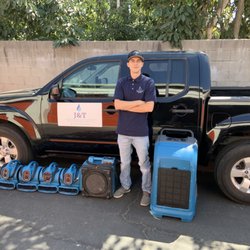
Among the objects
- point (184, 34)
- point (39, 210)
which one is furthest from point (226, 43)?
point (39, 210)

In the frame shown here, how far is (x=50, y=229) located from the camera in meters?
3.11

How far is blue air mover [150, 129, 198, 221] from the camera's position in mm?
3135

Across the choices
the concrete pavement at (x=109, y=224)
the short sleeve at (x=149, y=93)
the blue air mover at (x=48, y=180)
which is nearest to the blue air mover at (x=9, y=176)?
the concrete pavement at (x=109, y=224)

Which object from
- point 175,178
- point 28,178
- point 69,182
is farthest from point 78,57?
point 175,178

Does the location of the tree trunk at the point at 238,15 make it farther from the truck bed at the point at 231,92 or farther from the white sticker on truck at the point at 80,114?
the white sticker on truck at the point at 80,114

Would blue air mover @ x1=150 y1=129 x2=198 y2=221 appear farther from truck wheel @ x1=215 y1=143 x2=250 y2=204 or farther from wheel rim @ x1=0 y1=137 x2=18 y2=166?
wheel rim @ x1=0 y1=137 x2=18 y2=166

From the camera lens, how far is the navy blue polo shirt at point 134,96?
3.30 m

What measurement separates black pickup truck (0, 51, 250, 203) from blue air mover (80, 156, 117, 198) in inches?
14.5

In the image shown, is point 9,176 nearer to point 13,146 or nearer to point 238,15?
point 13,146

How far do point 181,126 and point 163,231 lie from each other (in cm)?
129

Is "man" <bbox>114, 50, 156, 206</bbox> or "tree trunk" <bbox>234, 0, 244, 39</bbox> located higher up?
"tree trunk" <bbox>234, 0, 244, 39</bbox>

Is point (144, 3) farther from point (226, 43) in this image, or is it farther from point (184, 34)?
point (226, 43)

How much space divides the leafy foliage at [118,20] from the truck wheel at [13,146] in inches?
133

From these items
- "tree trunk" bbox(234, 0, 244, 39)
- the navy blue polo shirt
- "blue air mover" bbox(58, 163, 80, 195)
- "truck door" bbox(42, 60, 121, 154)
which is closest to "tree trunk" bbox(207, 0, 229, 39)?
"tree trunk" bbox(234, 0, 244, 39)
